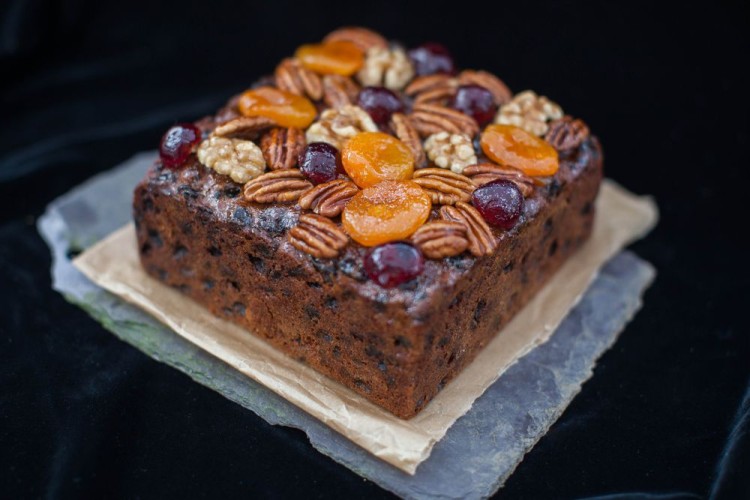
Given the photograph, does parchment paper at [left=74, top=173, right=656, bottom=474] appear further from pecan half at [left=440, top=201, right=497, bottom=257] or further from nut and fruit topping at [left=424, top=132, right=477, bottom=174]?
nut and fruit topping at [left=424, top=132, right=477, bottom=174]

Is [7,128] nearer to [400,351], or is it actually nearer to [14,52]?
[14,52]

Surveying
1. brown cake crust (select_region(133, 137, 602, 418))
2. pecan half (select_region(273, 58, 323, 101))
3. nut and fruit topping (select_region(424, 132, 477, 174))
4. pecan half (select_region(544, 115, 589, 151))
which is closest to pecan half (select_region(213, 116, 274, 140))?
brown cake crust (select_region(133, 137, 602, 418))

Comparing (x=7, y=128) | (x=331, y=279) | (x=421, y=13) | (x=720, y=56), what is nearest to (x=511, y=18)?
(x=421, y=13)

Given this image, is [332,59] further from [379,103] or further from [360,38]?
[379,103]

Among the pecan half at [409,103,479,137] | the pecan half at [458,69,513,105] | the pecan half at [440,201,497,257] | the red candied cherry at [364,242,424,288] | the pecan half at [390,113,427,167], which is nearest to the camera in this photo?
the red candied cherry at [364,242,424,288]

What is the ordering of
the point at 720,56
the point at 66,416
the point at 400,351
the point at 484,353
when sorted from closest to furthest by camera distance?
1. the point at 400,351
2. the point at 66,416
3. the point at 484,353
4. the point at 720,56

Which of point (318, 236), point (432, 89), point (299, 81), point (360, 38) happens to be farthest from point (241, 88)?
point (318, 236)

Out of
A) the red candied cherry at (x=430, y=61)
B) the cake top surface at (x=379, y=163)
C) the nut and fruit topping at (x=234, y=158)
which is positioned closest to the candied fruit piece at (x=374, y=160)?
the cake top surface at (x=379, y=163)

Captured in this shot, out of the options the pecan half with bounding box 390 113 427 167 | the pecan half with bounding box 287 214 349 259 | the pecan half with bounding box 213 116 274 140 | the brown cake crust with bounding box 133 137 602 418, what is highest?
the pecan half with bounding box 390 113 427 167

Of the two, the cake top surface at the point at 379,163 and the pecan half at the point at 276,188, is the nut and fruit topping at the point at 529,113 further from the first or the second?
the pecan half at the point at 276,188
